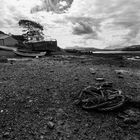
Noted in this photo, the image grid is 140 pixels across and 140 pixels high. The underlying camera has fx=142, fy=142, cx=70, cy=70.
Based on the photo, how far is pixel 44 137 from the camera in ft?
12.4

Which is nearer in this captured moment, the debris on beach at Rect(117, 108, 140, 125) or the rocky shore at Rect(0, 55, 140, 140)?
the rocky shore at Rect(0, 55, 140, 140)

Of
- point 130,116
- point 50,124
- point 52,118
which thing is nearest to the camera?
point 50,124

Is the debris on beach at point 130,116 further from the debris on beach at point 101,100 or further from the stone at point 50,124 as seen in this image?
the stone at point 50,124

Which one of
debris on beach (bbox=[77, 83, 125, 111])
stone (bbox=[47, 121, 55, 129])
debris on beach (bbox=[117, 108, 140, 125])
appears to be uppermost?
debris on beach (bbox=[77, 83, 125, 111])

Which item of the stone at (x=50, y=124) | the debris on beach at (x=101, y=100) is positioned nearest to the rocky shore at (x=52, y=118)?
the stone at (x=50, y=124)

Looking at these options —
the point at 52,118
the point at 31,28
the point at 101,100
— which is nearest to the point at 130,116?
the point at 101,100

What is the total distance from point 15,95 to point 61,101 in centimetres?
189

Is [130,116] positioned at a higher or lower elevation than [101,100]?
lower

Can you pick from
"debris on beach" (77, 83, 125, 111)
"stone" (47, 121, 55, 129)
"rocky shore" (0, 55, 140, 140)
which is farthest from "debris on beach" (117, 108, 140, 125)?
"stone" (47, 121, 55, 129)

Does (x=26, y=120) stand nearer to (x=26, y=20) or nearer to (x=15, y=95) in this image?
(x=15, y=95)

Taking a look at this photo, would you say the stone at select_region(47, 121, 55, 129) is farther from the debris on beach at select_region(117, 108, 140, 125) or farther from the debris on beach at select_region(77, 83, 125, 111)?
the debris on beach at select_region(117, 108, 140, 125)

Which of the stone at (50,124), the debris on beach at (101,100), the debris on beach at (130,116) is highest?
the debris on beach at (101,100)

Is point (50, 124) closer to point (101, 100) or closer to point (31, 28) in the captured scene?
point (101, 100)

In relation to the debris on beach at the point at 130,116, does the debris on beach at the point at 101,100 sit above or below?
above
